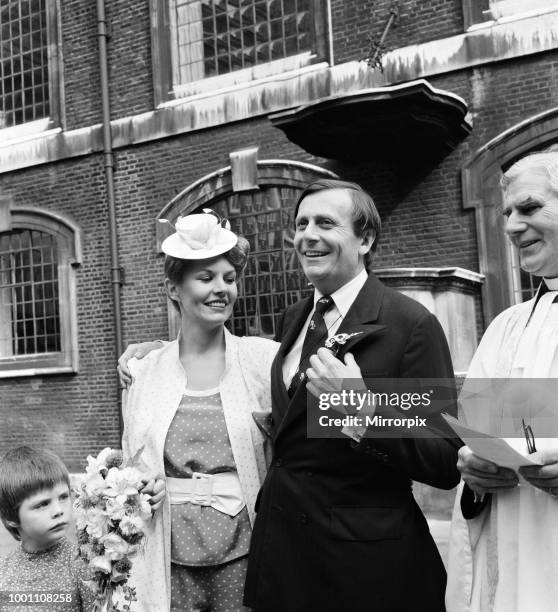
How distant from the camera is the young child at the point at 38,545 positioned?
2.81 metres

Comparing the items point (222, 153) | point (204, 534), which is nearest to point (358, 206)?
point (204, 534)

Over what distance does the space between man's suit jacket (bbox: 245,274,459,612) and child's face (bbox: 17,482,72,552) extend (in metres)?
0.78

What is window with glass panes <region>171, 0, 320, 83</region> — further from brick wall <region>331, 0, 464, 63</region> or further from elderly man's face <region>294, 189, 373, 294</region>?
elderly man's face <region>294, 189, 373, 294</region>

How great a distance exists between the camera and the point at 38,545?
290 cm

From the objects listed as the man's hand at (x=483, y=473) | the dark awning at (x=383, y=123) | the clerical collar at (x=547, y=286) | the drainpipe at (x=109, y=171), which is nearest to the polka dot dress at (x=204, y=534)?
the man's hand at (x=483, y=473)

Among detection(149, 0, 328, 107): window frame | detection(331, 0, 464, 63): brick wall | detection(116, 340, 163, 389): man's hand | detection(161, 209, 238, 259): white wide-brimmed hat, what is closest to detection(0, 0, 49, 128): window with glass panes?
detection(149, 0, 328, 107): window frame

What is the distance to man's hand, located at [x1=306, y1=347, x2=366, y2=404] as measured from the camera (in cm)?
225

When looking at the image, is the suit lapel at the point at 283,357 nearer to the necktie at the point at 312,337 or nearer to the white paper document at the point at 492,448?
the necktie at the point at 312,337

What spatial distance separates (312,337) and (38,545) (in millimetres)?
1247

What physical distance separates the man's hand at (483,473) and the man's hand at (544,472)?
0.09 m

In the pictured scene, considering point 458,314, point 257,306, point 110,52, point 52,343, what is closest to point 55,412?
point 52,343

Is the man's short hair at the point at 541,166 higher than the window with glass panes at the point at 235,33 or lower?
lower

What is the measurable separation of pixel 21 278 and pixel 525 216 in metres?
11.6

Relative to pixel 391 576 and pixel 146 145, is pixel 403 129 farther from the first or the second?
pixel 391 576
